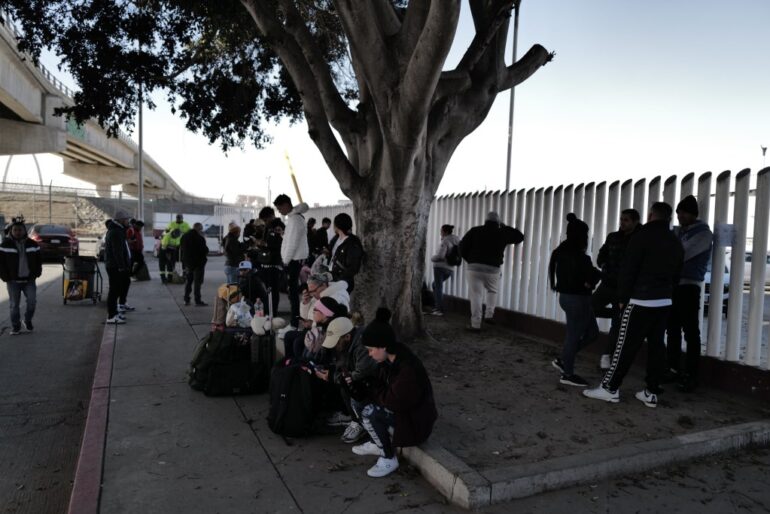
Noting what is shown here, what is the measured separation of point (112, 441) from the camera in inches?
169

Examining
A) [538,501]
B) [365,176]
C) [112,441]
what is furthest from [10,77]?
[538,501]

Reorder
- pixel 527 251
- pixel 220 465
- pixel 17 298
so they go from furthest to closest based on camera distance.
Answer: pixel 17 298 < pixel 527 251 < pixel 220 465

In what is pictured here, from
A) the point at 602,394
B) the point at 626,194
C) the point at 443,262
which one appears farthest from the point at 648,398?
the point at 443,262

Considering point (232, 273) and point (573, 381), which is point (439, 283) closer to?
point (232, 273)

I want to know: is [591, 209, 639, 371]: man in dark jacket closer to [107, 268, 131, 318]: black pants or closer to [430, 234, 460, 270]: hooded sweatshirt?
[430, 234, 460, 270]: hooded sweatshirt

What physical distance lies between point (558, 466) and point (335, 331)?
1952mm

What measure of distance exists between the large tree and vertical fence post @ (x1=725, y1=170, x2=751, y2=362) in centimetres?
300

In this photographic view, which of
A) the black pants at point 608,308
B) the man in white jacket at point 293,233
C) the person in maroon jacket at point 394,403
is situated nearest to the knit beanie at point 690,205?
the black pants at point 608,308

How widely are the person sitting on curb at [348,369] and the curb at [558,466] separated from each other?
514 mm

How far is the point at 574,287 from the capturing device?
5613mm

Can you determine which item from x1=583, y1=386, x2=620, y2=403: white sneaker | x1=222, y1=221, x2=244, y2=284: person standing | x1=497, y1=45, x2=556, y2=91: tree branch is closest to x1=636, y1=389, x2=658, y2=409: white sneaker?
x1=583, y1=386, x2=620, y2=403: white sneaker

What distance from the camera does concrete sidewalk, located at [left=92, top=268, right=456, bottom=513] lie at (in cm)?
342

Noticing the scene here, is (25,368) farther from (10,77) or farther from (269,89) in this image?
(10,77)

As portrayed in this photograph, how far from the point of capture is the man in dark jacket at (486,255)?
320 inches
